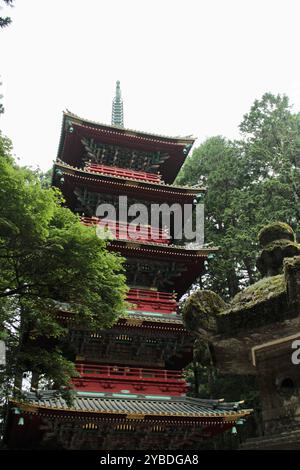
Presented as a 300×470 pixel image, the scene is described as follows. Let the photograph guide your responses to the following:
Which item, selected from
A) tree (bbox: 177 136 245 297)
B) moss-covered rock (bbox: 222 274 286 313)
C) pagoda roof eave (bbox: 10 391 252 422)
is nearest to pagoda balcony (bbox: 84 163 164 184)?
tree (bbox: 177 136 245 297)

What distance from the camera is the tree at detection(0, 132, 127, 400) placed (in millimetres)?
8125

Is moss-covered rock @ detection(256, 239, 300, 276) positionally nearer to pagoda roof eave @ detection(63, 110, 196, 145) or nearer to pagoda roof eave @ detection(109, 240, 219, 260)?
pagoda roof eave @ detection(109, 240, 219, 260)

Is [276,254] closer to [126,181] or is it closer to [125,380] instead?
[125,380]

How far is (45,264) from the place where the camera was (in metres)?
8.73

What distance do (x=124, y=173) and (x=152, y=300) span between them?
6.36m

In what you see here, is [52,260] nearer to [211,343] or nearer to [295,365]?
[211,343]

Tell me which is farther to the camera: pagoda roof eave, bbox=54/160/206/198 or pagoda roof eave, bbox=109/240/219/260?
pagoda roof eave, bbox=54/160/206/198

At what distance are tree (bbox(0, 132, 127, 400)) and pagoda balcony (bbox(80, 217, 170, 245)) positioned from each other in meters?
7.39

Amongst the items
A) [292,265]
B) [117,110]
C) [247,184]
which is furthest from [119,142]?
[292,265]

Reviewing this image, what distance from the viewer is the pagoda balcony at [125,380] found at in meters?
13.9

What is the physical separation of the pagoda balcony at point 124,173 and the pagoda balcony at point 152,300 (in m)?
5.04

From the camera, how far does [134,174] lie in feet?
65.4

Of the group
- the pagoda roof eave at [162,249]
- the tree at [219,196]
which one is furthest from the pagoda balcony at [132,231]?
the tree at [219,196]

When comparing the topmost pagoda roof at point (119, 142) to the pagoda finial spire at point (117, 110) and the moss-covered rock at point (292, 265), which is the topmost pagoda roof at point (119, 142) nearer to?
the pagoda finial spire at point (117, 110)
